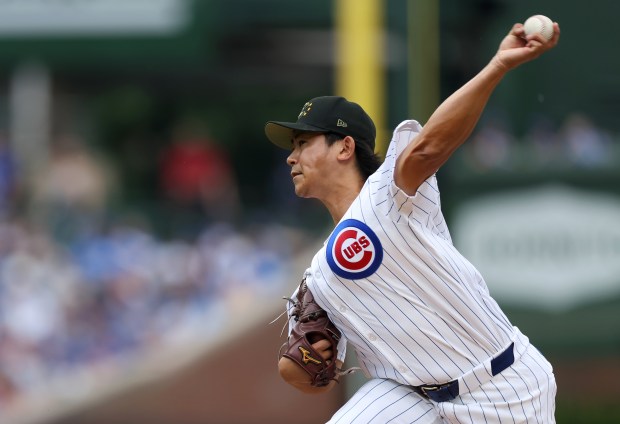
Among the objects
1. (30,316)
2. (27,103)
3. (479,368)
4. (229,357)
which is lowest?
(479,368)

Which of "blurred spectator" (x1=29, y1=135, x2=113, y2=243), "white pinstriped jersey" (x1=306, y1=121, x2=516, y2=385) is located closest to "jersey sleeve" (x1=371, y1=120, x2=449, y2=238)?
"white pinstriped jersey" (x1=306, y1=121, x2=516, y2=385)

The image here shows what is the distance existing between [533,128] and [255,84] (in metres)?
8.85

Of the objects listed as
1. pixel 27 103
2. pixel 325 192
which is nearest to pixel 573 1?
pixel 325 192

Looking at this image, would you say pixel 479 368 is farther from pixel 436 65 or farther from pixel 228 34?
pixel 228 34

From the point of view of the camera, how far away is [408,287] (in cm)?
362

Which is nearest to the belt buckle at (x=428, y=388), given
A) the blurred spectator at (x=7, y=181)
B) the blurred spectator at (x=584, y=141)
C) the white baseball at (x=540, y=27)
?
the white baseball at (x=540, y=27)

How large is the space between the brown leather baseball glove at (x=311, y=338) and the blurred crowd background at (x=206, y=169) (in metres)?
4.84

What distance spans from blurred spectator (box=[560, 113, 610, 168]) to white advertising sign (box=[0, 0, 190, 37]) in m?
5.96

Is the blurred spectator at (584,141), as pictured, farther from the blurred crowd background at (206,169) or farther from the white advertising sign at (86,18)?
the white advertising sign at (86,18)

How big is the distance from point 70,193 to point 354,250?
8640mm

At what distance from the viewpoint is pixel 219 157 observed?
42.6 ft

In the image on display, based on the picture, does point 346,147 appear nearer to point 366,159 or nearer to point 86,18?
point 366,159

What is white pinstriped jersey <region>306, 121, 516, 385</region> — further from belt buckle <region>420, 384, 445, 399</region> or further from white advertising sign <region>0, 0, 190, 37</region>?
white advertising sign <region>0, 0, 190, 37</region>

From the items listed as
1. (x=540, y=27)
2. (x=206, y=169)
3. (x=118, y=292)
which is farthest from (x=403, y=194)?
(x=206, y=169)
